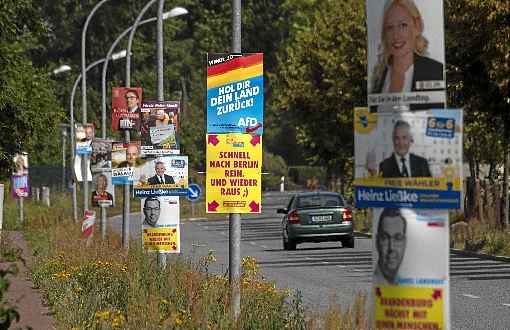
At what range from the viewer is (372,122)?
883 centimetres

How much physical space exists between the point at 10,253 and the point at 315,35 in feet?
90.4

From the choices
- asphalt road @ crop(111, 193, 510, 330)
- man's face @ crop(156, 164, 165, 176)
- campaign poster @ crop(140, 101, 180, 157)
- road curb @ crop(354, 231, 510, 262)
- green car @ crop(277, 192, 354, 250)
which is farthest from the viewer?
green car @ crop(277, 192, 354, 250)

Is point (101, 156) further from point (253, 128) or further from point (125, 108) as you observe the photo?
point (253, 128)

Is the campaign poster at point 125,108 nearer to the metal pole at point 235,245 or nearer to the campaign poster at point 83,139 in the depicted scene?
the campaign poster at point 83,139

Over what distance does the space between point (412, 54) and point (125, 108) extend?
22.8 m

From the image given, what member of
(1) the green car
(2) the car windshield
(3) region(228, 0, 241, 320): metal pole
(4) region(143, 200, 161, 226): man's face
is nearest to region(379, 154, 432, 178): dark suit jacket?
(3) region(228, 0, 241, 320): metal pole

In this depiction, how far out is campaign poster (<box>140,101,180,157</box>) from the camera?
23.8m

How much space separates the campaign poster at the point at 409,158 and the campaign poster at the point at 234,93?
6955 mm

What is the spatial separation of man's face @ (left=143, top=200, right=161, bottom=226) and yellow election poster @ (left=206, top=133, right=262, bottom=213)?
852cm

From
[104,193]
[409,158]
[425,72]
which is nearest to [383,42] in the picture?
[425,72]

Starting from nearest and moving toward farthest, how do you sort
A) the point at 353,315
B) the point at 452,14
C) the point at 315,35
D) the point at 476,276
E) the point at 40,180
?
the point at 353,315 < the point at 476,276 < the point at 452,14 < the point at 315,35 < the point at 40,180

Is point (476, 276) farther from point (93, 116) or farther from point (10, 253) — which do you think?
point (93, 116)

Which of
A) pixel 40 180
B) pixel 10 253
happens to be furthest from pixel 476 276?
pixel 40 180

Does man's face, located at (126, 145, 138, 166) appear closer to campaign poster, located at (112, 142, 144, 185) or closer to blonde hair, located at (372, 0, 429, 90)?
campaign poster, located at (112, 142, 144, 185)
